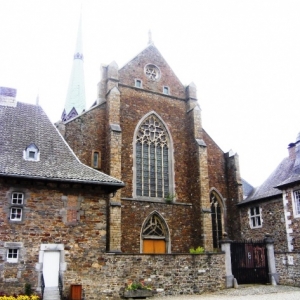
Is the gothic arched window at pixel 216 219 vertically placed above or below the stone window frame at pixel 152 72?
below

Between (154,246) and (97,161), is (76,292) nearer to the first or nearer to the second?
(154,246)

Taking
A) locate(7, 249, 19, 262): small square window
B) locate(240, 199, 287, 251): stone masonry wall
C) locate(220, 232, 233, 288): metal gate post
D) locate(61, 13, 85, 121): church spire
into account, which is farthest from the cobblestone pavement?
locate(61, 13, 85, 121): church spire

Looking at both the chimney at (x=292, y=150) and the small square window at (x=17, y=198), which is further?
the chimney at (x=292, y=150)

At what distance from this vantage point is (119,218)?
19938mm

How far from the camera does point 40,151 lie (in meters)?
16.5

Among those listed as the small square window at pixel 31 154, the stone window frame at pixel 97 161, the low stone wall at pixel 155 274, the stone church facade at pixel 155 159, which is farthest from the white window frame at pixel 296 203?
the small square window at pixel 31 154

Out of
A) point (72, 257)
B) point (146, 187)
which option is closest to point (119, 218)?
point (146, 187)

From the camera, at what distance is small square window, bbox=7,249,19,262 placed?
13.9 metres

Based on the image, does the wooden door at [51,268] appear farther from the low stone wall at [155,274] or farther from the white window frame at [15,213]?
the white window frame at [15,213]

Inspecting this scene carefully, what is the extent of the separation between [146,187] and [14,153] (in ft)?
30.4

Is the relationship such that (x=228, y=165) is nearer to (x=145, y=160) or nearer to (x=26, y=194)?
(x=145, y=160)

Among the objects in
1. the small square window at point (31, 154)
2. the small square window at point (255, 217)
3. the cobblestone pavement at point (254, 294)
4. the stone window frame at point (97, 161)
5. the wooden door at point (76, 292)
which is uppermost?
the stone window frame at point (97, 161)

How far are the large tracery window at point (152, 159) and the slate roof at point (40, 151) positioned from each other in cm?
670

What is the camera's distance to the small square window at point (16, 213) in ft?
47.4
